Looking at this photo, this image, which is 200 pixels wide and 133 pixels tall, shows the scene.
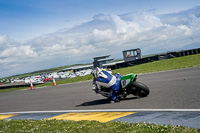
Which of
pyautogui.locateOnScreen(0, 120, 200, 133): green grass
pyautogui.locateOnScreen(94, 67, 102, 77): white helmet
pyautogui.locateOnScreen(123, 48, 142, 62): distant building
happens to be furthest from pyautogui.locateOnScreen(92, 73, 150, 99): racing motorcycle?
pyautogui.locateOnScreen(123, 48, 142, 62): distant building

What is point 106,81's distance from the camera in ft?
30.8

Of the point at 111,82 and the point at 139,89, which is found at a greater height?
the point at 111,82

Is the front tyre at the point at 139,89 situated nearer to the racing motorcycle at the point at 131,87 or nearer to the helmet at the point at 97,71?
the racing motorcycle at the point at 131,87

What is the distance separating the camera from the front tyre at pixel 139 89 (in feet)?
29.5

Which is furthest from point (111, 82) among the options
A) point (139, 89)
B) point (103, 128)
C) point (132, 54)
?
point (132, 54)

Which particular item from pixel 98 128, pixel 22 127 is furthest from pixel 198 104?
pixel 22 127

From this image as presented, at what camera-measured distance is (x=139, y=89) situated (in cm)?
912

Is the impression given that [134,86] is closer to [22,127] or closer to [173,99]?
[173,99]

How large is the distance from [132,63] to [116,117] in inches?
1110

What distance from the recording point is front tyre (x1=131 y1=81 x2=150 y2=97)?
900cm

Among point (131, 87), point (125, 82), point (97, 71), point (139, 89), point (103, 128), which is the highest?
point (97, 71)

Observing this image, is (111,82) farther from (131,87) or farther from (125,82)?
(131,87)

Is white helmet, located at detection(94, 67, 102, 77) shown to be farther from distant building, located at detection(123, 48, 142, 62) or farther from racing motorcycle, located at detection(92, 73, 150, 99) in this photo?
distant building, located at detection(123, 48, 142, 62)

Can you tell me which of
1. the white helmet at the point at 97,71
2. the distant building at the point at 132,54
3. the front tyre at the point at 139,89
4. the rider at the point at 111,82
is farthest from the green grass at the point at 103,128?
the distant building at the point at 132,54
